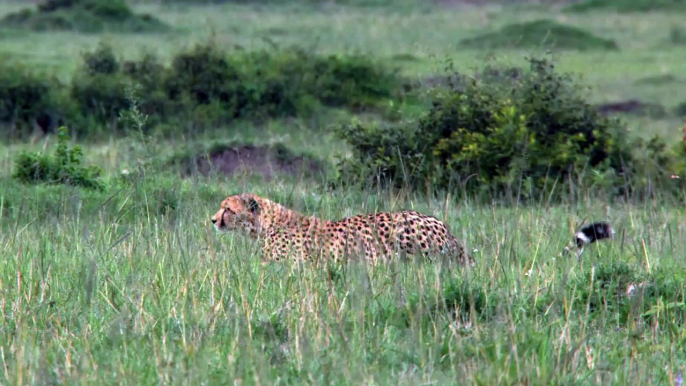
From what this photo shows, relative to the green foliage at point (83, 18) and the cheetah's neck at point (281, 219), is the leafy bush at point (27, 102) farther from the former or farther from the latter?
the green foliage at point (83, 18)

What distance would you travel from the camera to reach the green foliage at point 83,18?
22.0m

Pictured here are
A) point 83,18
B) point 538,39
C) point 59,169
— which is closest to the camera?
point 59,169

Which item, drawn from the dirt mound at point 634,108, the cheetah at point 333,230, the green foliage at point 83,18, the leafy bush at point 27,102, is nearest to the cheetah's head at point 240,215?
the cheetah at point 333,230

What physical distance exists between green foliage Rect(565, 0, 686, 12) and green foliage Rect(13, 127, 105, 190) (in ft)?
73.0

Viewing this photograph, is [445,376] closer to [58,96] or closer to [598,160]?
[598,160]

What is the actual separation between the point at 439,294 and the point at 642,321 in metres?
0.72

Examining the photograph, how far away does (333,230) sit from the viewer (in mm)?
5676

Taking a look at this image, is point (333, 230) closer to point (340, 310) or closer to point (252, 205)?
point (252, 205)

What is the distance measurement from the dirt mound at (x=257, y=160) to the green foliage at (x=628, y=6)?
66.1ft

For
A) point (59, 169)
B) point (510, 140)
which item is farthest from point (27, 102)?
point (510, 140)

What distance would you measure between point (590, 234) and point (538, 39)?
1551cm

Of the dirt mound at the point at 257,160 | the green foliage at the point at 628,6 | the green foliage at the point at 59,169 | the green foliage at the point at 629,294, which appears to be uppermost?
the green foliage at the point at 628,6

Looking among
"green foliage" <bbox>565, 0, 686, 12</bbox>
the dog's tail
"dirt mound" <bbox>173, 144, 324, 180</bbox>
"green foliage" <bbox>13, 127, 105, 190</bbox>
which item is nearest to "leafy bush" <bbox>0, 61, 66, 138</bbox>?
"dirt mound" <bbox>173, 144, 324, 180</bbox>

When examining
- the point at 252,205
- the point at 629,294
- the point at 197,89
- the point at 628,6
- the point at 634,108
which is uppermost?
the point at 628,6
